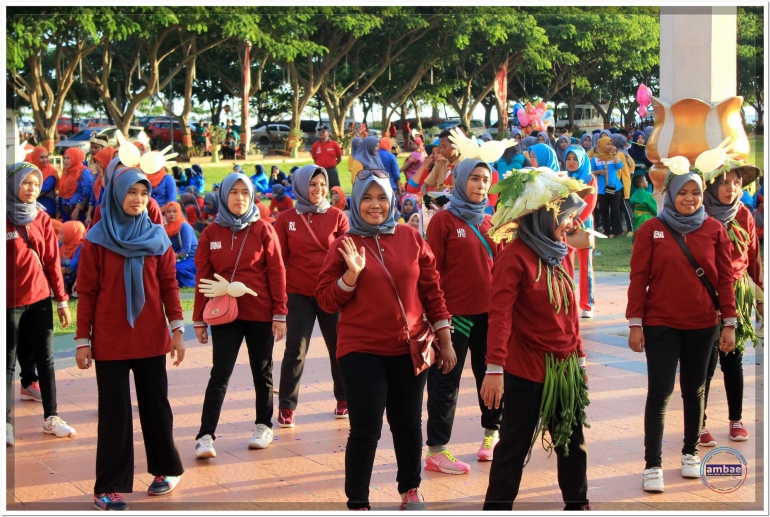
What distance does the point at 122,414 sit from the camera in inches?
198

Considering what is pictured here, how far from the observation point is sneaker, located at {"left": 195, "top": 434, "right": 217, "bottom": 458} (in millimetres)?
5848

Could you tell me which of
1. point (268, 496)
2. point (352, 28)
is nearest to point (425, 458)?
point (268, 496)

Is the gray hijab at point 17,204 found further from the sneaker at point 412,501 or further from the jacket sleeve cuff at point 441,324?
the sneaker at point 412,501

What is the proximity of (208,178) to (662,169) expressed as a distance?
19.9 meters

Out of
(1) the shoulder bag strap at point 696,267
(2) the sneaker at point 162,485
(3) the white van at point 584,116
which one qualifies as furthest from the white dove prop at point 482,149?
(3) the white van at point 584,116

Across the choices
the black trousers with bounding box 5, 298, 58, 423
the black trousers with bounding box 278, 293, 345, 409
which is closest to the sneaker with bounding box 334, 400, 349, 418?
the black trousers with bounding box 278, 293, 345, 409

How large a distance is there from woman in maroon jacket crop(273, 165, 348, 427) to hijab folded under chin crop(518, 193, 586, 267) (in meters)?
2.33

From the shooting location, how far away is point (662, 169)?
814 cm

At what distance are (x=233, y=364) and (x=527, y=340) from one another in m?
2.28

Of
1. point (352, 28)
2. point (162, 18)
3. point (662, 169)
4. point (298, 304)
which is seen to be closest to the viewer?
point (298, 304)

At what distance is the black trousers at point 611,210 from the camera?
16.9m

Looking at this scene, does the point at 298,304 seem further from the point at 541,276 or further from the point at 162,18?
the point at 162,18

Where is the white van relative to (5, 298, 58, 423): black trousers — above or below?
above

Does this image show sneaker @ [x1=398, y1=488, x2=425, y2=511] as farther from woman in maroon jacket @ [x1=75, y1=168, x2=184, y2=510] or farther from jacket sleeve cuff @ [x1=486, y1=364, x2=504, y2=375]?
woman in maroon jacket @ [x1=75, y1=168, x2=184, y2=510]
